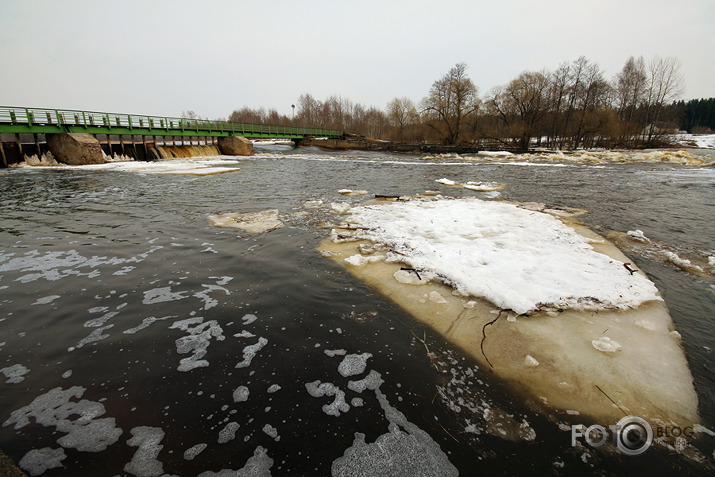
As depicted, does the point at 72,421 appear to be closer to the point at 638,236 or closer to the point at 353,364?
the point at 353,364

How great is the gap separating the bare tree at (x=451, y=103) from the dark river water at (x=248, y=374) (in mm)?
47021

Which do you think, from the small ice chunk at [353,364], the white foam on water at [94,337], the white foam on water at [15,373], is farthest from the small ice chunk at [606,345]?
the white foam on water at [15,373]

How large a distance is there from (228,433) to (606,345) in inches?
141

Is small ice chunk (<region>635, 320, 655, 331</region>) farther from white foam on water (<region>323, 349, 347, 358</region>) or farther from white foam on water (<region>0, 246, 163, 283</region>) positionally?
white foam on water (<region>0, 246, 163, 283</region>)

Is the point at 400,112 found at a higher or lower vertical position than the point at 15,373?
higher

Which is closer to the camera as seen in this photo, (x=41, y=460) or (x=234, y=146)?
(x=41, y=460)

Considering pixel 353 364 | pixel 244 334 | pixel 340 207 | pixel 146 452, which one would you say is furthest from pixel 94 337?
pixel 340 207

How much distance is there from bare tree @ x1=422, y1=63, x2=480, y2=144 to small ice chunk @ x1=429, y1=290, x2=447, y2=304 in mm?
49840

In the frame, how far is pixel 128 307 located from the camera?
3727 mm

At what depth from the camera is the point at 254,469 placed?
1.85 meters

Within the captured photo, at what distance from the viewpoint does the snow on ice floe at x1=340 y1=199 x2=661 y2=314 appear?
3842 mm

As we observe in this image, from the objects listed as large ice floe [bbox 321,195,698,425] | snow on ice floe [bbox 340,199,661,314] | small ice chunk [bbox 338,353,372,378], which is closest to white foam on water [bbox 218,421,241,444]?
small ice chunk [bbox 338,353,372,378]

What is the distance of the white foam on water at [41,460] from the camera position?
1821mm

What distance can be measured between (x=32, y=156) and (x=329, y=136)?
43852 mm
